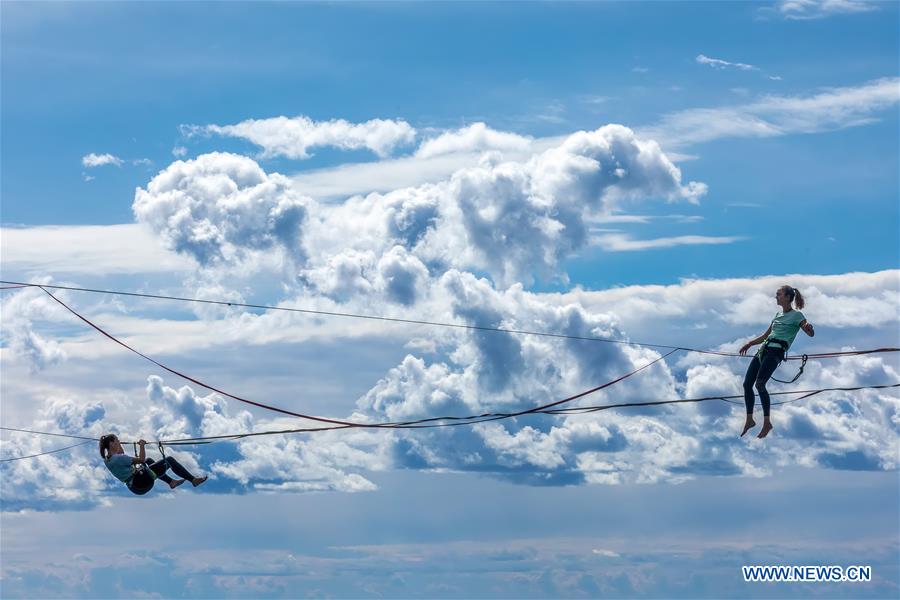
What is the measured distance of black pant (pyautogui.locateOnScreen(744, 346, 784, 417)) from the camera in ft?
82.3

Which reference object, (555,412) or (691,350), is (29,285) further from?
(691,350)

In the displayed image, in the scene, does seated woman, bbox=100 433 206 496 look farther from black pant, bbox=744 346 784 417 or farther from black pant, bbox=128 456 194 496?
black pant, bbox=744 346 784 417

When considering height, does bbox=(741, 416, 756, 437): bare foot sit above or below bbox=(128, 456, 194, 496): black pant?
above

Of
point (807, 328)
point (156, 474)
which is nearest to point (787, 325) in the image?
point (807, 328)

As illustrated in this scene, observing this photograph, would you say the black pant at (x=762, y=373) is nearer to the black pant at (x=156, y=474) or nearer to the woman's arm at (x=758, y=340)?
the woman's arm at (x=758, y=340)

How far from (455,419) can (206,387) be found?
6795 millimetres

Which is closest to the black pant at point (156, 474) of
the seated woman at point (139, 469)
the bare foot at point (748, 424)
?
the seated woman at point (139, 469)

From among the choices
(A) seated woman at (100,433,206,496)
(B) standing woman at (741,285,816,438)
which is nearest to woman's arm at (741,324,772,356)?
(B) standing woman at (741,285,816,438)

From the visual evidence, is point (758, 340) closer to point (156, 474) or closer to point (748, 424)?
point (748, 424)

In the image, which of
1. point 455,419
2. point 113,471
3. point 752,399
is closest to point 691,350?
point 752,399

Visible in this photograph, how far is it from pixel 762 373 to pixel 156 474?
629 inches

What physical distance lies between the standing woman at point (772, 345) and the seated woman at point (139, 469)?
47.2 ft

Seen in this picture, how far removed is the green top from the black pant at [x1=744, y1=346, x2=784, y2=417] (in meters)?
0.30

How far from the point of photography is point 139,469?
89.9ft
